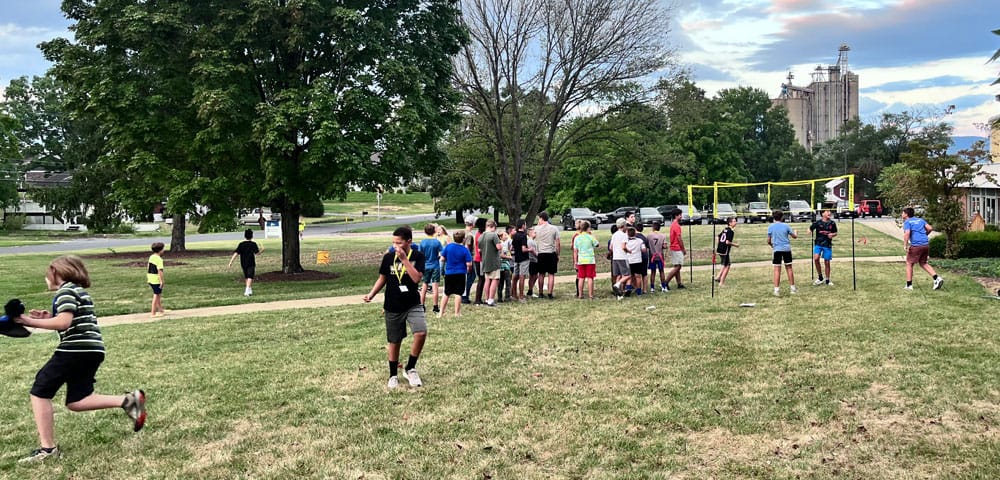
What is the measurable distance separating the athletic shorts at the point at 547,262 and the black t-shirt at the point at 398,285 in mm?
6874

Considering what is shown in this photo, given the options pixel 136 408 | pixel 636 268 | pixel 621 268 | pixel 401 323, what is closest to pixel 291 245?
pixel 621 268

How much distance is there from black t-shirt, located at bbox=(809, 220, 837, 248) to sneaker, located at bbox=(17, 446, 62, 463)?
1393cm

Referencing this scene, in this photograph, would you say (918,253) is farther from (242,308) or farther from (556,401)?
(242,308)

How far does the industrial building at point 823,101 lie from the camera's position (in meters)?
125

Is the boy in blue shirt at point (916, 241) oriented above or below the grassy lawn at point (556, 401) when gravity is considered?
above

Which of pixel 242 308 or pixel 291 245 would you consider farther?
pixel 291 245

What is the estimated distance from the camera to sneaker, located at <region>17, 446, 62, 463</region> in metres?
5.54

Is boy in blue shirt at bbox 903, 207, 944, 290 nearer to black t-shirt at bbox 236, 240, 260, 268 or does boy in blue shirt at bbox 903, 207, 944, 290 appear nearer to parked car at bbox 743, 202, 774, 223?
black t-shirt at bbox 236, 240, 260, 268

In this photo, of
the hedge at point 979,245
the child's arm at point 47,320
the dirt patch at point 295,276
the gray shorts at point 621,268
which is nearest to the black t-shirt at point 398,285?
the child's arm at point 47,320

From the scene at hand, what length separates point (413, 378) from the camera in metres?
7.63

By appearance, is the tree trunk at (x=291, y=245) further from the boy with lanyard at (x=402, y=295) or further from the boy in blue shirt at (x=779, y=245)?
the boy with lanyard at (x=402, y=295)

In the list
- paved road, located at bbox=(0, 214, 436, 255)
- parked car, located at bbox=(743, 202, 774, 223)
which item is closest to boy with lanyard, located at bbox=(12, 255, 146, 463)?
paved road, located at bbox=(0, 214, 436, 255)

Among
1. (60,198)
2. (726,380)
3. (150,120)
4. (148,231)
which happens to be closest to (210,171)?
(150,120)

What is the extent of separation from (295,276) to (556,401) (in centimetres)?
1551
